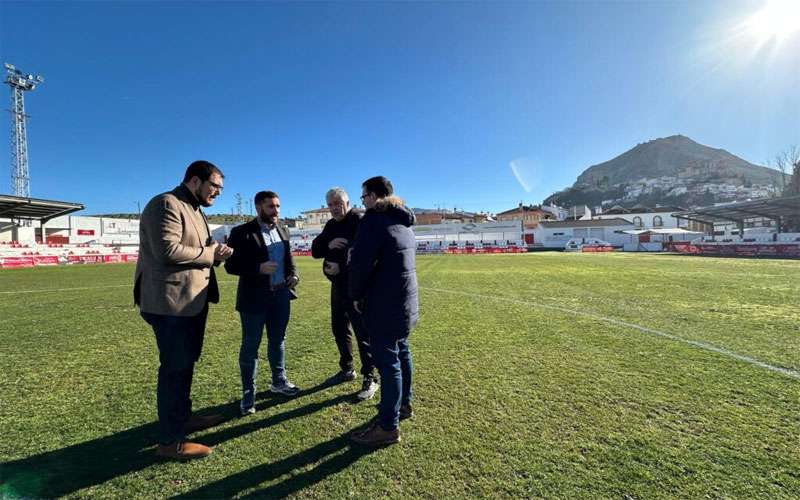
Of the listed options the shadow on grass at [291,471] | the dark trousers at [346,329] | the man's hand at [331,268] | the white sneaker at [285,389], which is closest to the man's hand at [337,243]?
the man's hand at [331,268]

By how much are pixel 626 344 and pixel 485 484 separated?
3.91 metres

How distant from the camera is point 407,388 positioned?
3.09m

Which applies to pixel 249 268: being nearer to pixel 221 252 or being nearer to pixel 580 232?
pixel 221 252

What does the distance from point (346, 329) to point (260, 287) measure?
1.18m

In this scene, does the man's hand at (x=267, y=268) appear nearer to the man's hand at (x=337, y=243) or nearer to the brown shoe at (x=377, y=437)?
the man's hand at (x=337, y=243)

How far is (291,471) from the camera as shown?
2373 millimetres

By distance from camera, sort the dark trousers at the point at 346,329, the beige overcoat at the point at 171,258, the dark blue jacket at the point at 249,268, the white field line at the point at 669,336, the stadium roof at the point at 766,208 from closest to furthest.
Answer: the beige overcoat at the point at 171,258 → the dark blue jacket at the point at 249,268 → the dark trousers at the point at 346,329 → the white field line at the point at 669,336 → the stadium roof at the point at 766,208

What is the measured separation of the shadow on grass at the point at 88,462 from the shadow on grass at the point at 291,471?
1.83 ft

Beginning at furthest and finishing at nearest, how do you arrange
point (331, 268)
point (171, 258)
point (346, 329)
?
1. point (346, 329)
2. point (331, 268)
3. point (171, 258)

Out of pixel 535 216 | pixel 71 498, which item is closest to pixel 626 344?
pixel 71 498

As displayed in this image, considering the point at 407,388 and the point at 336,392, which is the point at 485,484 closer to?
the point at 407,388

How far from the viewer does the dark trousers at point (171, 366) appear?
248cm

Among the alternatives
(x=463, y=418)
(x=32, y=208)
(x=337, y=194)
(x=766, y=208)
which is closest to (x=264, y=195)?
(x=337, y=194)

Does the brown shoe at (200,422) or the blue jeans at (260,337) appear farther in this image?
the blue jeans at (260,337)
